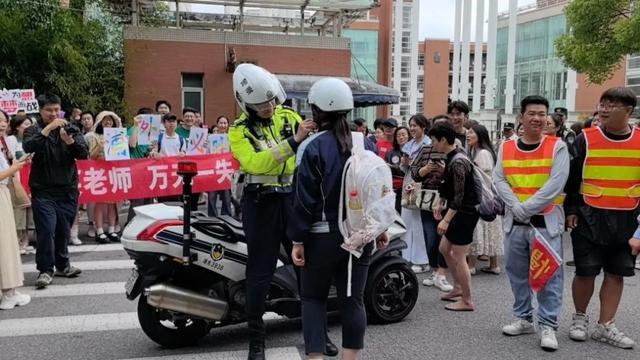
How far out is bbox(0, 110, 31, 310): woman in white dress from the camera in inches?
218

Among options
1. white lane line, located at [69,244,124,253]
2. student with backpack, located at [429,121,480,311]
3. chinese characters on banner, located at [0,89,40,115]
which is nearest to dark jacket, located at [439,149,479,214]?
student with backpack, located at [429,121,480,311]

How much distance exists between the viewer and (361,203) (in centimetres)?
342

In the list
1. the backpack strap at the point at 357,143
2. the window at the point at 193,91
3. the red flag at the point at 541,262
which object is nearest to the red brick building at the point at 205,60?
the window at the point at 193,91

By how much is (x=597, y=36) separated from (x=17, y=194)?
17506 mm

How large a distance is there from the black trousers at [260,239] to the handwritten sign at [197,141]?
5.78 metres

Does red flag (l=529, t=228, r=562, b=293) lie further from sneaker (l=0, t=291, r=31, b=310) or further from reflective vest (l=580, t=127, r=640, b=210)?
sneaker (l=0, t=291, r=31, b=310)

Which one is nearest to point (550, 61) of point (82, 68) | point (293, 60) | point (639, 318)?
point (293, 60)

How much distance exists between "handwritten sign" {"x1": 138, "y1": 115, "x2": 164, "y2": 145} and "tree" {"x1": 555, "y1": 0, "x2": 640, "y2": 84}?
14227 mm

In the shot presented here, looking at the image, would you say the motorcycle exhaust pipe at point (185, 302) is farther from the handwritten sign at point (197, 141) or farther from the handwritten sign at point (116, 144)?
the handwritten sign at point (197, 141)

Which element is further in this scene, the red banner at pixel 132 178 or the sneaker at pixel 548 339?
the red banner at pixel 132 178

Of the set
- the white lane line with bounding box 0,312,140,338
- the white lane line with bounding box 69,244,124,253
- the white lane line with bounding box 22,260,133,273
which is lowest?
the white lane line with bounding box 69,244,124,253

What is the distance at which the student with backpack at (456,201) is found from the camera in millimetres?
5254

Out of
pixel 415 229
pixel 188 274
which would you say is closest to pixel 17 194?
pixel 188 274

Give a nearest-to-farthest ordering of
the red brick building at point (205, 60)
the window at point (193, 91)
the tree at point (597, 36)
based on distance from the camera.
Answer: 1. the tree at point (597, 36)
2. the red brick building at point (205, 60)
3. the window at point (193, 91)
